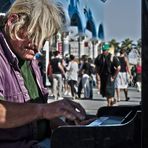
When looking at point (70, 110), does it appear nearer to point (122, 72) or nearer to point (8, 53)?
point (8, 53)

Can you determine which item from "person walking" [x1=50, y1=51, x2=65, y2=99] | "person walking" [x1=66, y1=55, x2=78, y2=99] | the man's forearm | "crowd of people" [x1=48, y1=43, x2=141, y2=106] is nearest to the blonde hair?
the man's forearm

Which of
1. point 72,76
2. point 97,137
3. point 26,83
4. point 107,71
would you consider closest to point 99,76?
point 107,71

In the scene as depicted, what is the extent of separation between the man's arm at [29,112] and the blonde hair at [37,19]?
365mm

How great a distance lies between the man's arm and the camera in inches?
89.0

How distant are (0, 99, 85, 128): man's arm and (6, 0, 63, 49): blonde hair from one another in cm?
37

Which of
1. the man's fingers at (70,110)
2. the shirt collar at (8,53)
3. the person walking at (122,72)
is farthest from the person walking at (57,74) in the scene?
the man's fingers at (70,110)

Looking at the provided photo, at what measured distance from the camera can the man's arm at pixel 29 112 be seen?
2.26 m

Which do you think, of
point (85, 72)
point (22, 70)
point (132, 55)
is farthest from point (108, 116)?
point (132, 55)

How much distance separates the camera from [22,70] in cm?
277

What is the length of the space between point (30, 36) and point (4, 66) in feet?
0.63

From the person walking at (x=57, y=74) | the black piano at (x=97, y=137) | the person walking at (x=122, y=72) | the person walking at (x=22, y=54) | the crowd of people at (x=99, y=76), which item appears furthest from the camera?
the person walking at (x=57, y=74)

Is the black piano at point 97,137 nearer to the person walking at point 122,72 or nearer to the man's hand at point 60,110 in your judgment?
the man's hand at point 60,110

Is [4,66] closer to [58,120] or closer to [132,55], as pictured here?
[58,120]

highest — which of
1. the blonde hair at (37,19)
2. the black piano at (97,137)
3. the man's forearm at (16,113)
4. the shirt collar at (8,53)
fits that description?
the blonde hair at (37,19)
